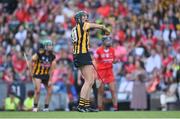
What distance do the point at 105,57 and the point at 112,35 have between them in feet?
19.8

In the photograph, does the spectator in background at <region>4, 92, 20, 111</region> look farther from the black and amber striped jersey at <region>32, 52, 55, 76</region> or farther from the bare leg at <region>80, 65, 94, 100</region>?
the bare leg at <region>80, 65, 94, 100</region>

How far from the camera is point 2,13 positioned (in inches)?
1187

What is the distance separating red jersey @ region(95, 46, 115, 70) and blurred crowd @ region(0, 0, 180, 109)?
3324 millimetres

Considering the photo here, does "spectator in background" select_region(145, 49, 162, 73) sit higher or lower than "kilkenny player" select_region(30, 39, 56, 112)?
higher

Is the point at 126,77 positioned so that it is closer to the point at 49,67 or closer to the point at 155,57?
the point at 155,57

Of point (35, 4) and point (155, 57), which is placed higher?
point (35, 4)

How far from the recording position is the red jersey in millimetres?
21312

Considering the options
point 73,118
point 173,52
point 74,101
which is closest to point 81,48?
point 73,118

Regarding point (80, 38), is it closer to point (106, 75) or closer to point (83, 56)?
point (83, 56)

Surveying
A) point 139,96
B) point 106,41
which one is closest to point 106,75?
point 106,41

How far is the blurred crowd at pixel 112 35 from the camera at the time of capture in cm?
2544

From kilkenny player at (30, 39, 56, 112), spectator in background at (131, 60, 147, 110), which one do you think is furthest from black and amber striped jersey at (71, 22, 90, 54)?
spectator in background at (131, 60, 147, 110)

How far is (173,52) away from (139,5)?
3.76 metres

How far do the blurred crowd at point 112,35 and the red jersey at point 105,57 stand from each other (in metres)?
3.32
